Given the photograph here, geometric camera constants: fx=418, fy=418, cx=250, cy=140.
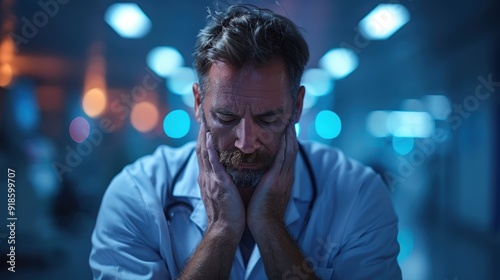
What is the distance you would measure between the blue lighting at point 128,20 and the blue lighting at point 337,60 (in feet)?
3.72

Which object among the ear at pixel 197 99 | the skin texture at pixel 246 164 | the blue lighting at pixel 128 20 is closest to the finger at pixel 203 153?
the skin texture at pixel 246 164

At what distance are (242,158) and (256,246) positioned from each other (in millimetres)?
318

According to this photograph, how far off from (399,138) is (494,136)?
141cm

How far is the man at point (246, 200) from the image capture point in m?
1.31

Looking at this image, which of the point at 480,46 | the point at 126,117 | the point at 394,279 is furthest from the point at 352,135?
the point at 394,279

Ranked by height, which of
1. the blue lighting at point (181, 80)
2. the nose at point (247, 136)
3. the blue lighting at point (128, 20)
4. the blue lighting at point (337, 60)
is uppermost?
the blue lighting at point (128, 20)

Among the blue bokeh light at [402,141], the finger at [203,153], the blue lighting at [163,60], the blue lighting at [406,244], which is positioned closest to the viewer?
the finger at [203,153]

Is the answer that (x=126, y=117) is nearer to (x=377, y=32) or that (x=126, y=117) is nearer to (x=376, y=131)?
(x=377, y=32)

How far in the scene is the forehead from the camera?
4.25 ft

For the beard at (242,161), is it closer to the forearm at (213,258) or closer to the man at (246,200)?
the man at (246,200)

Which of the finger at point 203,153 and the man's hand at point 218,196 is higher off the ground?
the finger at point 203,153

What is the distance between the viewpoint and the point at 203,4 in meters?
2.02

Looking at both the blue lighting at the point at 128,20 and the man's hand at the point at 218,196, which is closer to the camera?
the man's hand at the point at 218,196

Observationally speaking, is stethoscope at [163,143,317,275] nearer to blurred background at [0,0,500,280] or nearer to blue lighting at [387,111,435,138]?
blurred background at [0,0,500,280]
